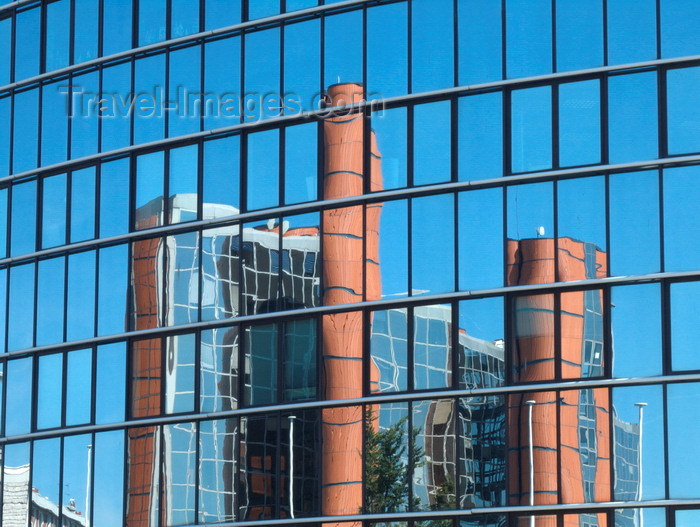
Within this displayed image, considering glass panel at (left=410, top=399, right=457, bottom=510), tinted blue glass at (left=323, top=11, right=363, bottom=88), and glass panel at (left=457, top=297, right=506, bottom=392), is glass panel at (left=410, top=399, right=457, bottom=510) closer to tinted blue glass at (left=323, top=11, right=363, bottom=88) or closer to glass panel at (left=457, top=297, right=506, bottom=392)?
glass panel at (left=457, top=297, right=506, bottom=392)

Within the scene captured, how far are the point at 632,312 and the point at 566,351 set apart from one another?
138 cm

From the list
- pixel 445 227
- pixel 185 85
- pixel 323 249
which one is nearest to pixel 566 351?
pixel 445 227

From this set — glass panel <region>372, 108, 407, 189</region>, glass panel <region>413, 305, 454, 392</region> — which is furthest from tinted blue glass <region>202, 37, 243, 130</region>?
glass panel <region>413, 305, 454, 392</region>

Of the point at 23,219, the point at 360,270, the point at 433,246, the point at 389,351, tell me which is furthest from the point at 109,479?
the point at 433,246

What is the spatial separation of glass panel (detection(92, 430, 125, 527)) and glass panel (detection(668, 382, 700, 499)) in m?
10.8

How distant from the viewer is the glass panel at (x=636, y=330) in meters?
23.7

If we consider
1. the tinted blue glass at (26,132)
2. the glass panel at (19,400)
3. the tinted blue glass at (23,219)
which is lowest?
the glass panel at (19,400)

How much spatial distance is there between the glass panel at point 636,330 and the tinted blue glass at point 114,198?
35.3ft

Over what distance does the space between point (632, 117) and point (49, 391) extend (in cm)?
1369

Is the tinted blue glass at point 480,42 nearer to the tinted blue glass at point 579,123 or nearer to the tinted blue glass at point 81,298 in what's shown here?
the tinted blue glass at point 579,123

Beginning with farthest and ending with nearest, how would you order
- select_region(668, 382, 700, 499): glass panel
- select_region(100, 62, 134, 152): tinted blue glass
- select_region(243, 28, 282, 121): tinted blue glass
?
select_region(100, 62, 134, 152): tinted blue glass
select_region(243, 28, 282, 121): tinted blue glass
select_region(668, 382, 700, 499): glass panel

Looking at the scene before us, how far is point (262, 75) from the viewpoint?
90.3 ft

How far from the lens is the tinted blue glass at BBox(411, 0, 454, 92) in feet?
85.4

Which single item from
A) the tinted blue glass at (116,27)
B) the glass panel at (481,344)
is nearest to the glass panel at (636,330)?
the glass panel at (481,344)
